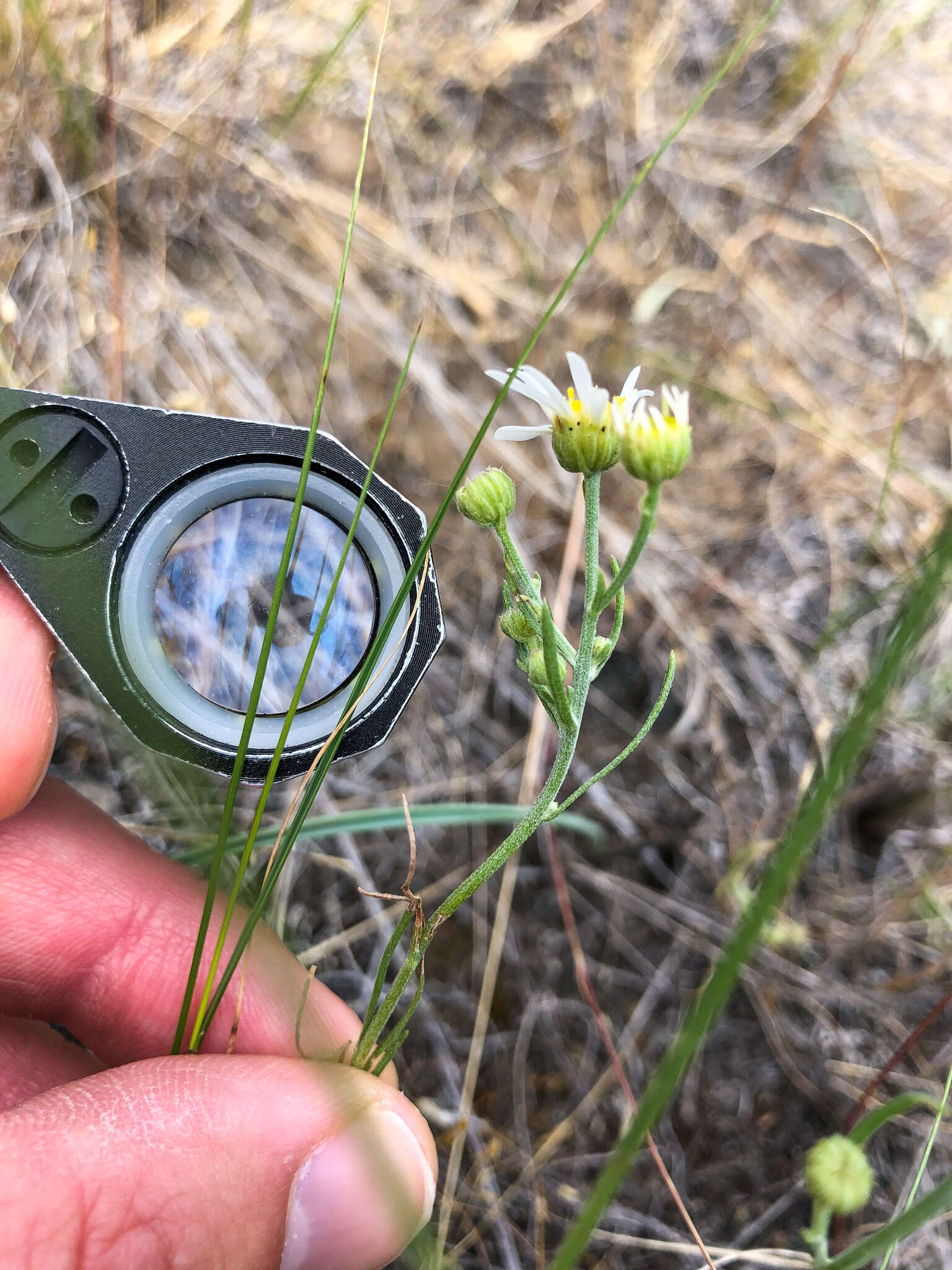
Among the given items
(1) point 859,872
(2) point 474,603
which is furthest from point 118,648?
(1) point 859,872

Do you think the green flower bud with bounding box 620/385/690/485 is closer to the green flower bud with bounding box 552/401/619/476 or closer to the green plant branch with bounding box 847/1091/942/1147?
the green flower bud with bounding box 552/401/619/476

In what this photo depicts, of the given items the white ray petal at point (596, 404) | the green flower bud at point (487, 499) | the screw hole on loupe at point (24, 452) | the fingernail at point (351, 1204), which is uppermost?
the white ray petal at point (596, 404)

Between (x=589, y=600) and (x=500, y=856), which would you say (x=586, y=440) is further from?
(x=500, y=856)

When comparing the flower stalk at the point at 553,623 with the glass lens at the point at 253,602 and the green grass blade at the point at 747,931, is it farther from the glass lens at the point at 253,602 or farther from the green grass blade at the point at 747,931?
the glass lens at the point at 253,602

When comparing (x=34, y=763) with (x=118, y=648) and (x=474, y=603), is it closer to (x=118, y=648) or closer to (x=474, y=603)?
(x=118, y=648)

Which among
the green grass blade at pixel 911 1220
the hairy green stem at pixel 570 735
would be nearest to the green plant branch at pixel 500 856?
the hairy green stem at pixel 570 735
